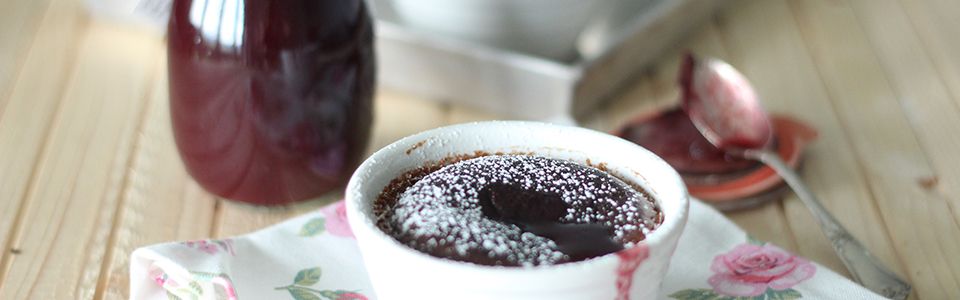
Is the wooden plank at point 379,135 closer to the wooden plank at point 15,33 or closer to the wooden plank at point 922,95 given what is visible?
the wooden plank at point 15,33

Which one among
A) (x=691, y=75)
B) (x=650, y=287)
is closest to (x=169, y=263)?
(x=650, y=287)

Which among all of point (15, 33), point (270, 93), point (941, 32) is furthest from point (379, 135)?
point (941, 32)

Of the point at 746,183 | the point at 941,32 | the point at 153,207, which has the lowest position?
the point at 153,207

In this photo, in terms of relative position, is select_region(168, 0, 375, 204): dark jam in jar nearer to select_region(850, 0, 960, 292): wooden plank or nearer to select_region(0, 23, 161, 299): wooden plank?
select_region(0, 23, 161, 299): wooden plank

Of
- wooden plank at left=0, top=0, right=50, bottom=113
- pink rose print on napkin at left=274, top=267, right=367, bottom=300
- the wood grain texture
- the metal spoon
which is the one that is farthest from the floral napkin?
wooden plank at left=0, top=0, right=50, bottom=113

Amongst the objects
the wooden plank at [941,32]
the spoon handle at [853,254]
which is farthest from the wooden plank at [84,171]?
the wooden plank at [941,32]

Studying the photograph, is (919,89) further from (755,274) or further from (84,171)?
(84,171)

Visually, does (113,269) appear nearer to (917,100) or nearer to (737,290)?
(737,290)
